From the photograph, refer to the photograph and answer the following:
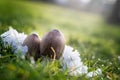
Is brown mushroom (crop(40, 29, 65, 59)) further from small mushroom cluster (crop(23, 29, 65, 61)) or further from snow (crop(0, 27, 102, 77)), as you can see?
snow (crop(0, 27, 102, 77))

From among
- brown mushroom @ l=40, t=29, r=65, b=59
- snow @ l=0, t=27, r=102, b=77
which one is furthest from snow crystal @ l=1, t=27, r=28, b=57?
brown mushroom @ l=40, t=29, r=65, b=59

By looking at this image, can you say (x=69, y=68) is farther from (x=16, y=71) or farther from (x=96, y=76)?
(x=16, y=71)

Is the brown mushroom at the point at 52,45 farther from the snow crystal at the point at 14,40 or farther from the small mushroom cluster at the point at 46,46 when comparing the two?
the snow crystal at the point at 14,40

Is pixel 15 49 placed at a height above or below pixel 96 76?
above

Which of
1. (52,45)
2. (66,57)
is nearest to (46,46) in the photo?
(52,45)

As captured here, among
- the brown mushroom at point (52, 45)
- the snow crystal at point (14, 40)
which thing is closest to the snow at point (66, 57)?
the snow crystal at point (14, 40)

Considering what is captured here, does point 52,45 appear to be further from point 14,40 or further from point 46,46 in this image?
point 14,40

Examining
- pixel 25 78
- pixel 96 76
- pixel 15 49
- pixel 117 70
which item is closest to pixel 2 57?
pixel 15 49

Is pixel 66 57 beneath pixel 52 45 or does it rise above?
beneath
